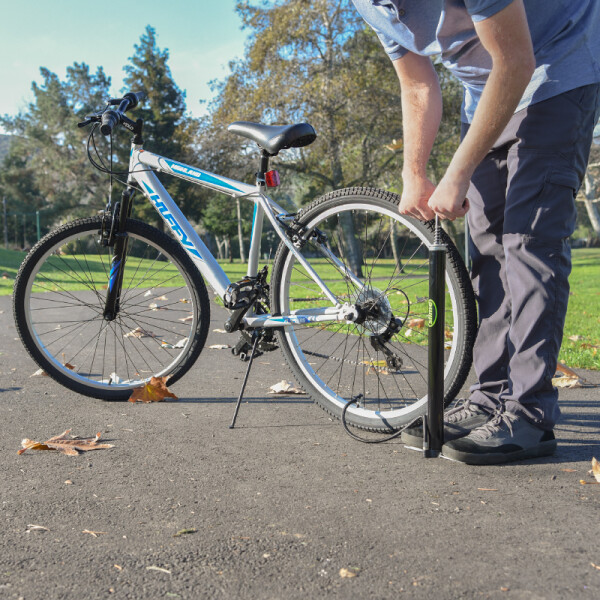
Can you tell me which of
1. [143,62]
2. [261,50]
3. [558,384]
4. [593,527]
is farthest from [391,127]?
[143,62]

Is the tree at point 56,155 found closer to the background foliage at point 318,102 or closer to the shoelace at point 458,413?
the background foliage at point 318,102

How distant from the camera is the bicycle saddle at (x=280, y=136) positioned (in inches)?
124

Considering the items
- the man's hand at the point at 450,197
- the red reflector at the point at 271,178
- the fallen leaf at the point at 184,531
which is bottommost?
the fallen leaf at the point at 184,531

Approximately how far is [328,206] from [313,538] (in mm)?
1615

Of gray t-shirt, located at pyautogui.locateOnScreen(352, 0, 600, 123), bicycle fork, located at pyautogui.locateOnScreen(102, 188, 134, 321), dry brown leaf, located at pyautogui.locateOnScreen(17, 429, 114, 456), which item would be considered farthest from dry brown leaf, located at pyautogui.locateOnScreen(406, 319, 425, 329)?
dry brown leaf, located at pyautogui.locateOnScreen(17, 429, 114, 456)

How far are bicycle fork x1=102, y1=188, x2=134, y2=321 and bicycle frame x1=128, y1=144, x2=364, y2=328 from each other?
5.6 inches

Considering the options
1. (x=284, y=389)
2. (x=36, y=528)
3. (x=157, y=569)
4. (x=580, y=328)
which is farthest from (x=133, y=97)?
(x=580, y=328)

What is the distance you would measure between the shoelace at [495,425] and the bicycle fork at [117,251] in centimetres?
212

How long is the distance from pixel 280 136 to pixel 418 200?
0.79 metres

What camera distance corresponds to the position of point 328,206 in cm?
313

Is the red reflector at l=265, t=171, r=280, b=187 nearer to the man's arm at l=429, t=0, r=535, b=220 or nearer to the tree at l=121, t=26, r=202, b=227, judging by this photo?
the man's arm at l=429, t=0, r=535, b=220

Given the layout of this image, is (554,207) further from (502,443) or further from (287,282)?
(287,282)

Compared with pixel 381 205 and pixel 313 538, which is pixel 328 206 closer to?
pixel 381 205

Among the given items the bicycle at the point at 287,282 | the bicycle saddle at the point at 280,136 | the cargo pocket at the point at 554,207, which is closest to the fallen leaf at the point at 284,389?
the bicycle at the point at 287,282
